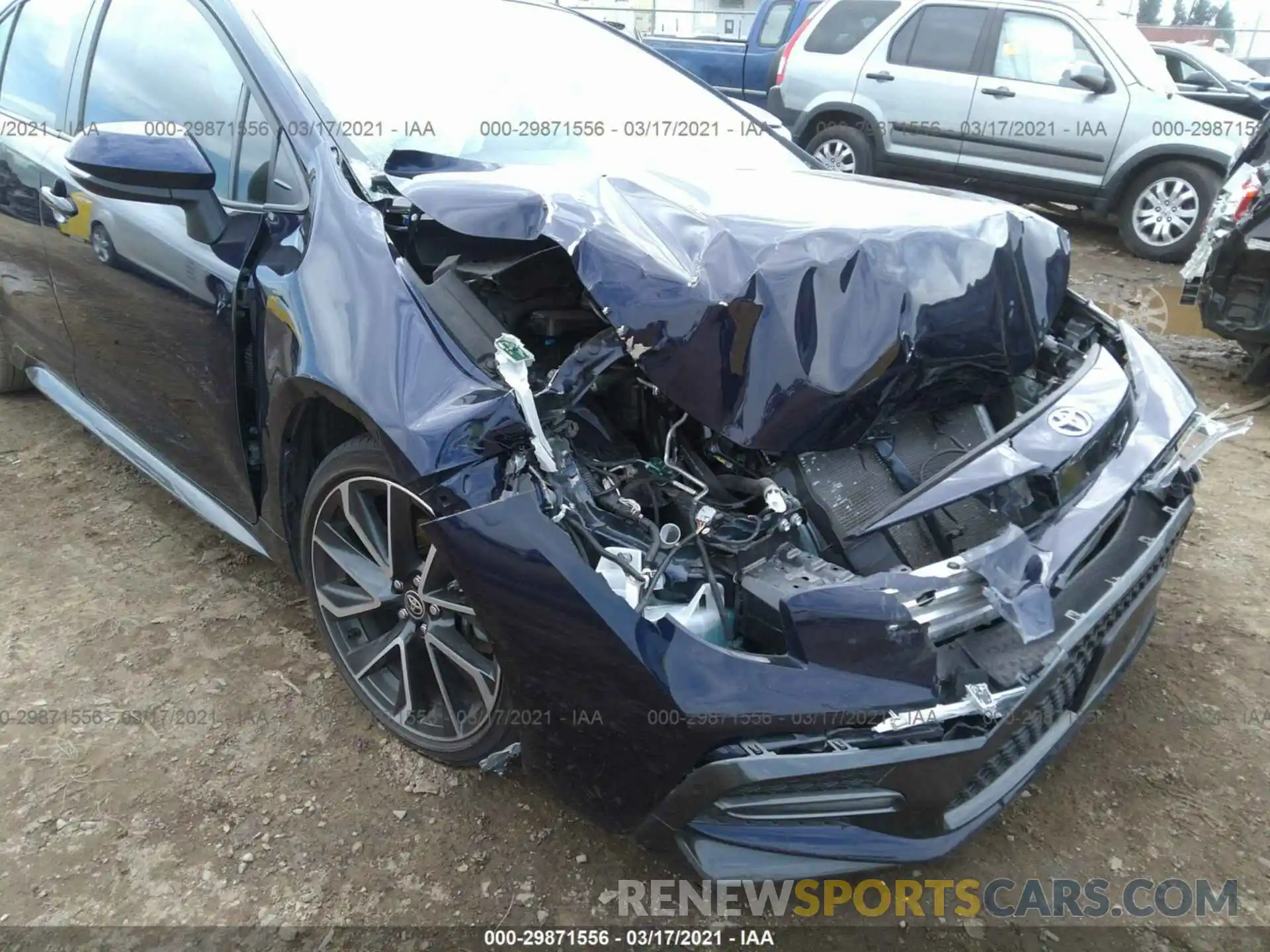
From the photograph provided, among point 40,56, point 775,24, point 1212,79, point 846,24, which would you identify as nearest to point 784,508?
point 40,56

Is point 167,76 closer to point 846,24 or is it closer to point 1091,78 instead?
point 1091,78

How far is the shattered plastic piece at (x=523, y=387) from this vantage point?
1.72 m

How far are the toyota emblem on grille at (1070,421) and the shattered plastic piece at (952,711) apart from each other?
0.68 m

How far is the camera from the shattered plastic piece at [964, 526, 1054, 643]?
1614 mm

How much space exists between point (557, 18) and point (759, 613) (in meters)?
2.44

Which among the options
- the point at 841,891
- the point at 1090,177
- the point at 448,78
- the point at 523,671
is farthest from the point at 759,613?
the point at 1090,177

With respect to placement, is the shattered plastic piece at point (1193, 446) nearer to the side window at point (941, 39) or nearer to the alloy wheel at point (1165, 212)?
the alloy wheel at point (1165, 212)

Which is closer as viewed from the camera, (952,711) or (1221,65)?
(952,711)

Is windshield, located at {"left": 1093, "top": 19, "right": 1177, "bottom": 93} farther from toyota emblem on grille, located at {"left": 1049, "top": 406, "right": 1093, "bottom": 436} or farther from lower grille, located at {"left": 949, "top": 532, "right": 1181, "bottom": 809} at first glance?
→ lower grille, located at {"left": 949, "top": 532, "right": 1181, "bottom": 809}

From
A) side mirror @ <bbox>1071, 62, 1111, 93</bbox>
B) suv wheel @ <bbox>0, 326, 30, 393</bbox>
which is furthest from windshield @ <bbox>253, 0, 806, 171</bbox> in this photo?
side mirror @ <bbox>1071, 62, 1111, 93</bbox>

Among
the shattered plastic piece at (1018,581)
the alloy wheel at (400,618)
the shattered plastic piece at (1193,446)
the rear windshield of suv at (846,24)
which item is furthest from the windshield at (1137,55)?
the alloy wheel at (400,618)

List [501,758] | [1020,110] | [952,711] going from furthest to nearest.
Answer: [1020,110] < [501,758] < [952,711]

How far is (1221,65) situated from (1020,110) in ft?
8.35

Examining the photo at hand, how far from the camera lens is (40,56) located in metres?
3.18
